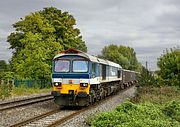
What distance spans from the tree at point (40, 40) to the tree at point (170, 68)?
17804mm

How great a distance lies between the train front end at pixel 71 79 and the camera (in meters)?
20.5

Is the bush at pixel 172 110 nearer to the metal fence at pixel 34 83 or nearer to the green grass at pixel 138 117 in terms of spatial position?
the green grass at pixel 138 117

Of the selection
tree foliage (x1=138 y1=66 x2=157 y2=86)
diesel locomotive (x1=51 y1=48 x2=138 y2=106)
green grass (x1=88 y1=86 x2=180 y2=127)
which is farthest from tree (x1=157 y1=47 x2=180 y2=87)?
green grass (x1=88 y1=86 x2=180 y2=127)

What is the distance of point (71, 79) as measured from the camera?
20547mm

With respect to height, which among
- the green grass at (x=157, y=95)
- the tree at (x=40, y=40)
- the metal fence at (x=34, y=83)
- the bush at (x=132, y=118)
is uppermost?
the tree at (x=40, y=40)

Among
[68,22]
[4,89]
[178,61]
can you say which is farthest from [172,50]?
[68,22]

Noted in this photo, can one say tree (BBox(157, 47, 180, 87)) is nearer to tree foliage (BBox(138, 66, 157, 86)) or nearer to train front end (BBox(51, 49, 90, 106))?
tree foliage (BBox(138, 66, 157, 86))

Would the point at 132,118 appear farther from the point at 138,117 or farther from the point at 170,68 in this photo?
the point at 170,68

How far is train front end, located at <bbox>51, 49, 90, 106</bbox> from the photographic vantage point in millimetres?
20453

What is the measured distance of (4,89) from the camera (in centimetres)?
2953

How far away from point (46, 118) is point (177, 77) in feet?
47.9

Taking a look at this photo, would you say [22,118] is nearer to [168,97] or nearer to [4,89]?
[168,97]

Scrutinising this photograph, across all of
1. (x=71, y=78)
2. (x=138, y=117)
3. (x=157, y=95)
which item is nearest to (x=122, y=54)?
(x=157, y=95)

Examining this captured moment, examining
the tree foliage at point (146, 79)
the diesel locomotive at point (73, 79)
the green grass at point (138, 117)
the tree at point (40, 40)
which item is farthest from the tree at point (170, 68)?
the tree at point (40, 40)
